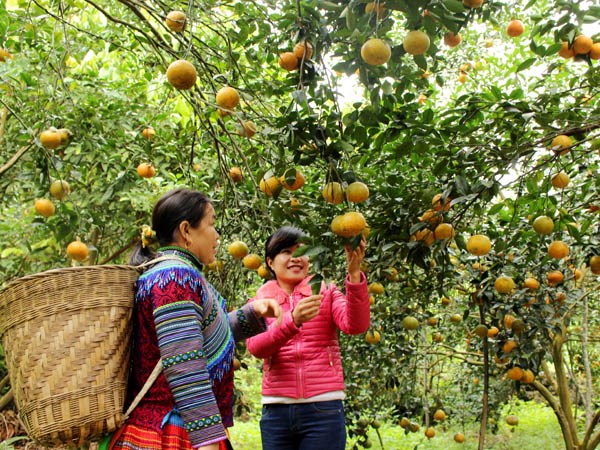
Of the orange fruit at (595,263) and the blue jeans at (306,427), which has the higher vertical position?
the orange fruit at (595,263)

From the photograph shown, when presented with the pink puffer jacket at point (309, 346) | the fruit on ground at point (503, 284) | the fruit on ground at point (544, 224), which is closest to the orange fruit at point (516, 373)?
the fruit on ground at point (503, 284)

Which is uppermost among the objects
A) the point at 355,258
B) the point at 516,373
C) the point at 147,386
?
the point at 355,258

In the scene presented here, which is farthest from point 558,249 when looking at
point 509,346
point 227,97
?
point 227,97

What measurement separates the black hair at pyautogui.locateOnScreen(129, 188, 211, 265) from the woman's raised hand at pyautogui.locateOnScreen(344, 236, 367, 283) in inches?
16.3

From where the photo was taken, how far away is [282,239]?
2.23 meters

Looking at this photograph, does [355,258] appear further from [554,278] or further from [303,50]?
[554,278]

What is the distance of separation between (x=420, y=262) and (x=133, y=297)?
42.3 inches

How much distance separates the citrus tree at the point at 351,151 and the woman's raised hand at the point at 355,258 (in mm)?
75

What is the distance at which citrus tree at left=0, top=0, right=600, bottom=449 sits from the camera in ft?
5.55

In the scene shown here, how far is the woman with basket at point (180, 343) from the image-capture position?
131 centimetres

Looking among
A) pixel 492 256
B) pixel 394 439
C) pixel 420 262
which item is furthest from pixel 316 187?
pixel 394 439

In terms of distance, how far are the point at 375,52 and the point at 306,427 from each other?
1.30 m

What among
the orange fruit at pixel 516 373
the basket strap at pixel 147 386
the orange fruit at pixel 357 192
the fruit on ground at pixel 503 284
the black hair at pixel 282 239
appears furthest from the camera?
the orange fruit at pixel 516 373

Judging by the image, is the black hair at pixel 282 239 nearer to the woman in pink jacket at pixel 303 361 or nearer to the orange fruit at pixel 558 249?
the woman in pink jacket at pixel 303 361
